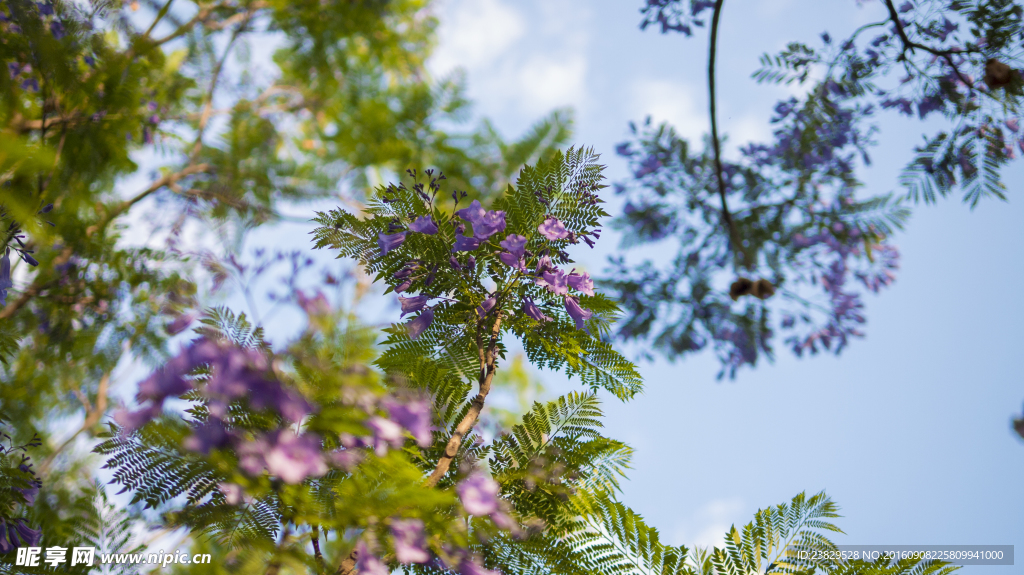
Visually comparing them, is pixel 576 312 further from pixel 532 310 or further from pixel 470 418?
pixel 470 418

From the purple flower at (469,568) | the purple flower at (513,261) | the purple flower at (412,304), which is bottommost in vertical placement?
the purple flower at (469,568)

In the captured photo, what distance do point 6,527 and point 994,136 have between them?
3323mm

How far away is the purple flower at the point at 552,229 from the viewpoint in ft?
3.01

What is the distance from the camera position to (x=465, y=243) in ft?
2.92

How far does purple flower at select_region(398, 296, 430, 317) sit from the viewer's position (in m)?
0.91

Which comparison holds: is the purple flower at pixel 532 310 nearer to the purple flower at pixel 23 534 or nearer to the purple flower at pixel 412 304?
the purple flower at pixel 412 304

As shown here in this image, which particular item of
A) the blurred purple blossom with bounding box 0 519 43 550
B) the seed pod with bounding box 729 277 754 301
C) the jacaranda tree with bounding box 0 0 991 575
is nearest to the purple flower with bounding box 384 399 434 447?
the jacaranda tree with bounding box 0 0 991 575

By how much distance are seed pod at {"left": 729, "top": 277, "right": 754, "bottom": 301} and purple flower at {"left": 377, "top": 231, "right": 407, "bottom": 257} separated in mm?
547

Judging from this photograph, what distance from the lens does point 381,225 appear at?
940 mm

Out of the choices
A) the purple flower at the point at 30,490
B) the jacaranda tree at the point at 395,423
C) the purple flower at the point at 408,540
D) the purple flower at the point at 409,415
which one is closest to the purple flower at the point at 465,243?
the jacaranda tree at the point at 395,423

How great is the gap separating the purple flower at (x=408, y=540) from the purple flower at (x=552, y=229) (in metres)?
0.50

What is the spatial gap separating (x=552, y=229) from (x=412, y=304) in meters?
0.28

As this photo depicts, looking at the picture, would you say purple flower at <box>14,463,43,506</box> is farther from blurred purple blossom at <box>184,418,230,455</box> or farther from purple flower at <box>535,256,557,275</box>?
purple flower at <box>535,256,557,275</box>

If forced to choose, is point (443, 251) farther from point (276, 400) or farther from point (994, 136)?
point (994, 136)
